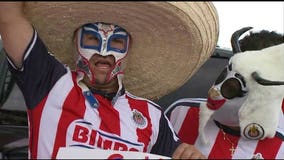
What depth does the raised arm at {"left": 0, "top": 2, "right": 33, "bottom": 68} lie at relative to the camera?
225 centimetres

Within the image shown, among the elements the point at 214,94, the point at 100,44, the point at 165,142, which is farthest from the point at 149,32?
the point at 165,142

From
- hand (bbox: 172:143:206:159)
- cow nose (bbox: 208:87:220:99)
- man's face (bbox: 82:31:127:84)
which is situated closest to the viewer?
hand (bbox: 172:143:206:159)

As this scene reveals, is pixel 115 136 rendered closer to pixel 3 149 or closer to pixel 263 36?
pixel 3 149

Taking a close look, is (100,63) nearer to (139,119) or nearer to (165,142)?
(139,119)

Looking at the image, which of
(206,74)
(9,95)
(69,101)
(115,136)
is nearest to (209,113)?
(115,136)

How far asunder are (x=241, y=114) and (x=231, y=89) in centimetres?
13

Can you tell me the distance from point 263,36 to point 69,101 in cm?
113

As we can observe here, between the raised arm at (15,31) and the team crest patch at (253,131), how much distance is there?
43.2 inches

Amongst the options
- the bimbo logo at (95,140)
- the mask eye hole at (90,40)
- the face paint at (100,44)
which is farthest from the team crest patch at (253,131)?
the mask eye hole at (90,40)

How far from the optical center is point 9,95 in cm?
310

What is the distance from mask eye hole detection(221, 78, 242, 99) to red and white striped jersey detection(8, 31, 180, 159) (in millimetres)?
413

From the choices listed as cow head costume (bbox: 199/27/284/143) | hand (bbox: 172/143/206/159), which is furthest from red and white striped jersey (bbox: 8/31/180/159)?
cow head costume (bbox: 199/27/284/143)

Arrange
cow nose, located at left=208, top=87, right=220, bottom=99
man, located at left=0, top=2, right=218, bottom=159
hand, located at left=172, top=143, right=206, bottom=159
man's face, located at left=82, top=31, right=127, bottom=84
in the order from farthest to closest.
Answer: cow nose, located at left=208, top=87, right=220, bottom=99 → man's face, located at left=82, top=31, right=127, bottom=84 → man, located at left=0, top=2, right=218, bottom=159 → hand, located at left=172, top=143, right=206, bottom=159

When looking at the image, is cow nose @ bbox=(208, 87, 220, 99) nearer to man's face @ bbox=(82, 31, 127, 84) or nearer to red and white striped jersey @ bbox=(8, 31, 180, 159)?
red and white striped jersey @ bbox=(8, 31, 180, 159)
